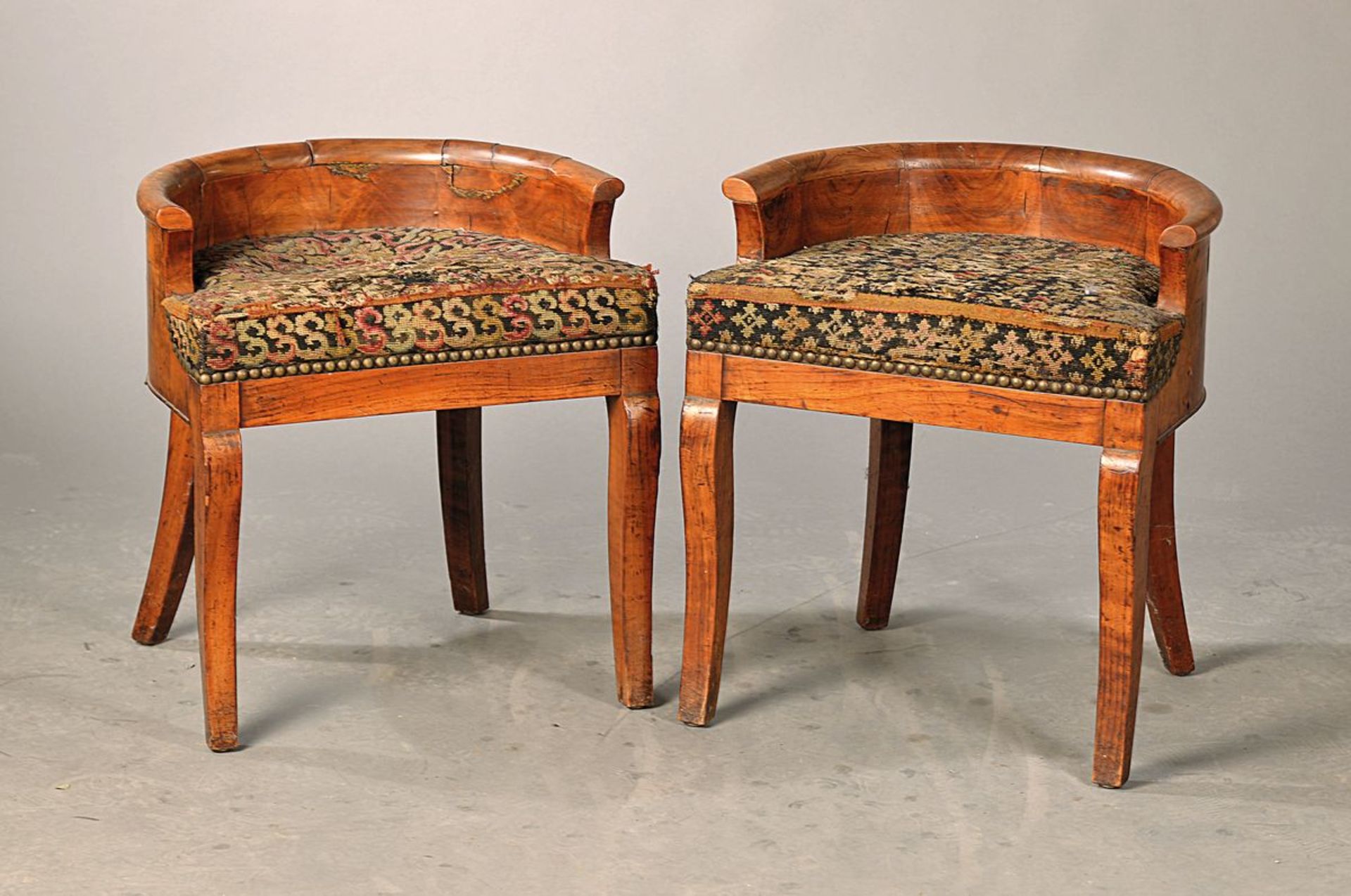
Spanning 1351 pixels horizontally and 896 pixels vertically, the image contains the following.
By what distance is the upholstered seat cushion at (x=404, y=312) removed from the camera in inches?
104

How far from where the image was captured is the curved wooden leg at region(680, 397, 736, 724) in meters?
2.81

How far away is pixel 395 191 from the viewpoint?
10.4 feet

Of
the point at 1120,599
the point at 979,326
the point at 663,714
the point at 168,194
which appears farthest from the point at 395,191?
the point at 1120,599

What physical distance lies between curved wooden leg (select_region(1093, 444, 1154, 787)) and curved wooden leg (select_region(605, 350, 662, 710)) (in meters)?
0.59

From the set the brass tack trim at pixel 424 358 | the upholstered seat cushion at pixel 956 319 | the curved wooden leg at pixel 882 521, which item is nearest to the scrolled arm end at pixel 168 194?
the brass tack trim at pixel 424 358

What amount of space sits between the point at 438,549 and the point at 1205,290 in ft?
4.55

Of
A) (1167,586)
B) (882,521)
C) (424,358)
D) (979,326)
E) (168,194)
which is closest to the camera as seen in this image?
(979,326)

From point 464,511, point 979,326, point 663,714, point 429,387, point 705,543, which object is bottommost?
point 663,714

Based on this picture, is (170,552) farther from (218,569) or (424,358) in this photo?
(424,358)

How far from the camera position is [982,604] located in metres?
3.40

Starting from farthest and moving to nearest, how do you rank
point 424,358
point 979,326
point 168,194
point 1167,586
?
point 1167,586, point 168,194, point 424,358, point 979,326

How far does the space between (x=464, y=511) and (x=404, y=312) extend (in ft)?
2.20

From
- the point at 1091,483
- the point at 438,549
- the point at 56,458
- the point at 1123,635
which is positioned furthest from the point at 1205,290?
the point at 56,458

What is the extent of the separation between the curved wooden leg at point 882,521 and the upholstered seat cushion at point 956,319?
0.43 meters
